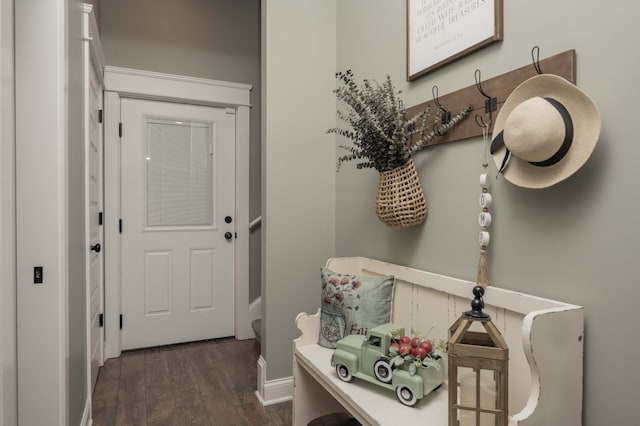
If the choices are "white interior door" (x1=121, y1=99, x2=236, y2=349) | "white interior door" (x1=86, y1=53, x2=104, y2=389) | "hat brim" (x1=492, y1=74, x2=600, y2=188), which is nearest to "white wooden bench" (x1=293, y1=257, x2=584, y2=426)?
"hat brim" (x1=492, y1=74, x2=600, y2=188)

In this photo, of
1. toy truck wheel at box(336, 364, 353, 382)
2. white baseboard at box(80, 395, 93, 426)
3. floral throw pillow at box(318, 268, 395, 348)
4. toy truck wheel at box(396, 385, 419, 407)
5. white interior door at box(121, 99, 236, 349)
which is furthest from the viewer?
white interior door at box(121, 99, 236, 349)

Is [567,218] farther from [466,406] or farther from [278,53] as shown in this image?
[278,53]

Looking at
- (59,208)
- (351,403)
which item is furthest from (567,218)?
(59,208)

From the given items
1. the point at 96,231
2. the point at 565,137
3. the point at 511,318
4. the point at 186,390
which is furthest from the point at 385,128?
the point at 96,231

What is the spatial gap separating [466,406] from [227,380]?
1870 millimetres

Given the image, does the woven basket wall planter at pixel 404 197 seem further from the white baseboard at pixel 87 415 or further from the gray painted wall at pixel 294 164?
the white baseboard at pixel 87 415

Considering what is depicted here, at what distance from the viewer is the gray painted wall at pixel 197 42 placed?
3.06 metres

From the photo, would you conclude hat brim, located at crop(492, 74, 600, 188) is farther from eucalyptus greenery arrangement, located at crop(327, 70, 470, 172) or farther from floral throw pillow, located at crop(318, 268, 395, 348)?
floral throw pillow, located at crop(318, 268, 395, 348)

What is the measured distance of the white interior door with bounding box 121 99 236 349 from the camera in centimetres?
308

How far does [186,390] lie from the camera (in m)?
2.44

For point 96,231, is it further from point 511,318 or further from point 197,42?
point 511,318

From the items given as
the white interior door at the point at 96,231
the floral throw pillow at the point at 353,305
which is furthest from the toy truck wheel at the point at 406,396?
the white interior door at the point at 96,231

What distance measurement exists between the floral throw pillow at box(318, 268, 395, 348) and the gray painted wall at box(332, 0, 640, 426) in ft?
0.85

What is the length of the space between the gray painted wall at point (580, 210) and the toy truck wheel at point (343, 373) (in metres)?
0.54
